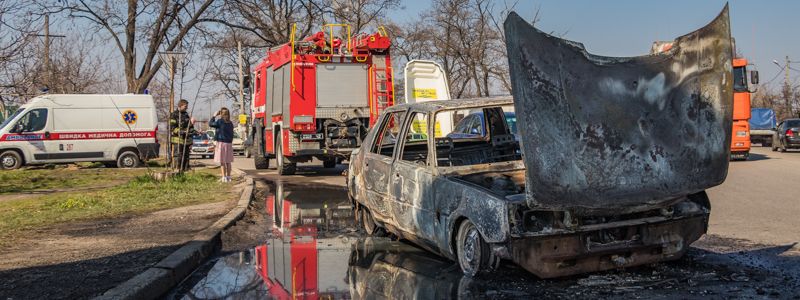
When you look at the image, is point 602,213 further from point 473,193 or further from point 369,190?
point 369,190

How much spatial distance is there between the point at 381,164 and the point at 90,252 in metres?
2.88

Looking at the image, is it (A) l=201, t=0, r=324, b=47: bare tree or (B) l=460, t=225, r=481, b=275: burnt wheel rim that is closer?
(B) l=460, t=225, r=481, b=275: burnt wheel rim

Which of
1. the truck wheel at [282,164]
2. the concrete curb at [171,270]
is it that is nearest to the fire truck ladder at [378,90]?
the truck wheel at [282,164]

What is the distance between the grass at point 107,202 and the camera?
895cm

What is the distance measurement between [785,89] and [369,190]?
180ft

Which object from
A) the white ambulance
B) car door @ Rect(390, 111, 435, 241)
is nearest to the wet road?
car door @ Rect(390, 111, 435, 241)

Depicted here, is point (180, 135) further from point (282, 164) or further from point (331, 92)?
point (331, 92)

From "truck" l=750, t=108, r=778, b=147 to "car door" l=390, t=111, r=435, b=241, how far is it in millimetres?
33999

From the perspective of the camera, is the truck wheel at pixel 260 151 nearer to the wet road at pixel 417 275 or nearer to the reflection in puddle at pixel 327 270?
the reflection in puddle at pixel 327 270

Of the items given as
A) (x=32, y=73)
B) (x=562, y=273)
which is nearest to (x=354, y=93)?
(x=32, y=73)

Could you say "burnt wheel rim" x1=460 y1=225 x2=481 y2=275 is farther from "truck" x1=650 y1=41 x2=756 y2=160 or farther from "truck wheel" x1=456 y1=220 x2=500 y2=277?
"truck" x1=650 y1=41 x2=756 y2=160

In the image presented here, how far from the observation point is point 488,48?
34844 mm

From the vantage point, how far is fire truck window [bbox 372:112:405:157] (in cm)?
738

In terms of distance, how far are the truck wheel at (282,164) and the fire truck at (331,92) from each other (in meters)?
0.07
